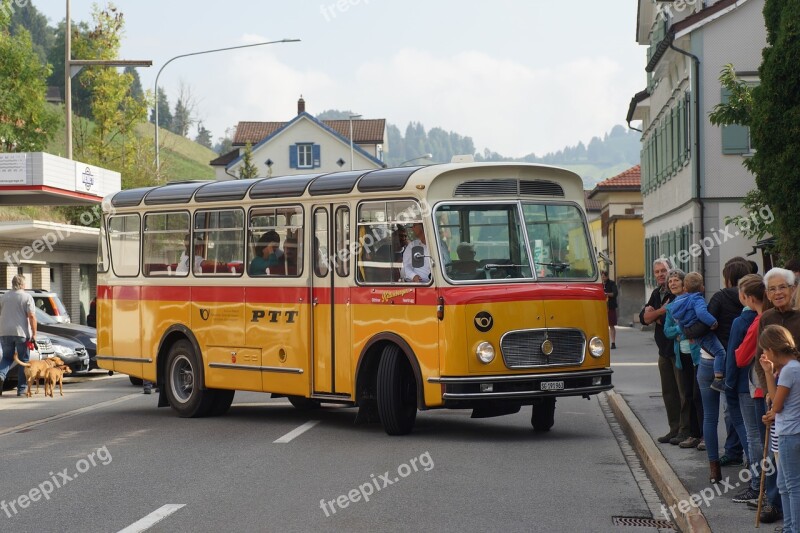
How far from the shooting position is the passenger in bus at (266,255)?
648 inches

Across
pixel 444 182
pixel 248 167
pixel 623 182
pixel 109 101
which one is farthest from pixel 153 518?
pixel 248 167

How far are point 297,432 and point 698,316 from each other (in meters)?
5.69

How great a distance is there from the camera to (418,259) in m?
14.4

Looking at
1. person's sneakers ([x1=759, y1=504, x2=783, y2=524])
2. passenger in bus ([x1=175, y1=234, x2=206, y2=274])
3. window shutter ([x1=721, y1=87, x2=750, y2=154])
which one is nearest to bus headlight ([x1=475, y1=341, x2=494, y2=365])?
passenger in bus ([x1=175, y1=234, x2=206, y2=274])

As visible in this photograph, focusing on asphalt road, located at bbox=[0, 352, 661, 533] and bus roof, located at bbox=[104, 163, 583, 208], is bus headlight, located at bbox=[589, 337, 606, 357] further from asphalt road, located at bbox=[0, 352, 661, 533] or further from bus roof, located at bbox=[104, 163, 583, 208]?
bus roof, located at bbox=[104, 163, 583, 208]

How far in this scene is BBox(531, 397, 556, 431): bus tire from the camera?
15349 mm

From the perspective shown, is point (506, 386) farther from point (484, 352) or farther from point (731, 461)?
point (731, 461)

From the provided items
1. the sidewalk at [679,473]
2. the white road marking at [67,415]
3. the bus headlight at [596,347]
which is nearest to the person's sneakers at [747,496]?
the sidewalk at [679,473]

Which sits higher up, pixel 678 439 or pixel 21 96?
pixel 21 96

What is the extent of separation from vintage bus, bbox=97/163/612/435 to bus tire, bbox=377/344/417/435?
15mm

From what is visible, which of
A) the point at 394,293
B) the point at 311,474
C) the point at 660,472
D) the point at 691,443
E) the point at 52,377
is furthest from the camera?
the point at 52,377

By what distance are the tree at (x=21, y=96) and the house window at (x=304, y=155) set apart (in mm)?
43666

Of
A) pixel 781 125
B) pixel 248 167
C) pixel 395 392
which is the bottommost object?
pixel 395 392

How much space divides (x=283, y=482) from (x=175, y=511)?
5.22ft
